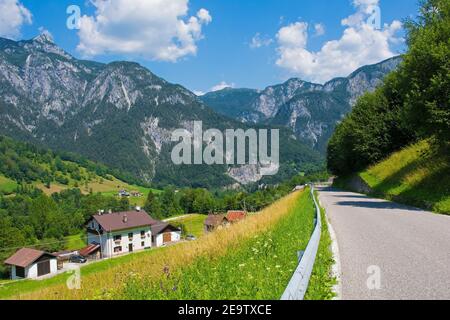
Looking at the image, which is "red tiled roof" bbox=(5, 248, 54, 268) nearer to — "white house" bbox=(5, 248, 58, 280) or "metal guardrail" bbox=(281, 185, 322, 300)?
"white house" bbox=(5, 248, 58, 280)

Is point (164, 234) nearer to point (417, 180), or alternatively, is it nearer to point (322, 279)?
point (417, 180)

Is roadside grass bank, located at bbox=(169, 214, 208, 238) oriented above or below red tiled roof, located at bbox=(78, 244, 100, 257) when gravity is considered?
below

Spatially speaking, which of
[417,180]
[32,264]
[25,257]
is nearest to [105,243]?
[25,257]

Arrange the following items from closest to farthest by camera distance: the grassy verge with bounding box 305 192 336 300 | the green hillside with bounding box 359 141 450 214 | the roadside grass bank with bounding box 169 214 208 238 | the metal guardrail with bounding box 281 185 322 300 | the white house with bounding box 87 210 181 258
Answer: the metal guardrail with bounding box 281 185 322 300 < the grassy verge with bounding box 305 192 336 300 < the green hillside with bounding box 359 141 450 214 < the white house with bounding box 87 210 181 258 < the roadside grass bank with bounding box 169 214 208 238

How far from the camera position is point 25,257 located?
2109 inches

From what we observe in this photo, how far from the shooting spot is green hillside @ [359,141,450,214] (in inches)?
733

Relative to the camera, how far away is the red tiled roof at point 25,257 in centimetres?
5159

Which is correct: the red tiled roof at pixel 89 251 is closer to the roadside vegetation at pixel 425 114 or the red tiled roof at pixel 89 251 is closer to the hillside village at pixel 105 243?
the hillside village at pixel 105 243

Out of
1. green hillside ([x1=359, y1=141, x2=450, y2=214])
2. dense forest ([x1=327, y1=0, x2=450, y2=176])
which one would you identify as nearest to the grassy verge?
green hillside ([x1=359, y1=141, x2=450, y2=214])

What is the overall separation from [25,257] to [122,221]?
19.2 m

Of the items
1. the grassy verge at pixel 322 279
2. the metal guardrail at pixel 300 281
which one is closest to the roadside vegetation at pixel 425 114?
the grassy verge at pixel 322 279

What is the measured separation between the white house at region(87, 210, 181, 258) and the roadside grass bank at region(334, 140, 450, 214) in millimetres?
45125
